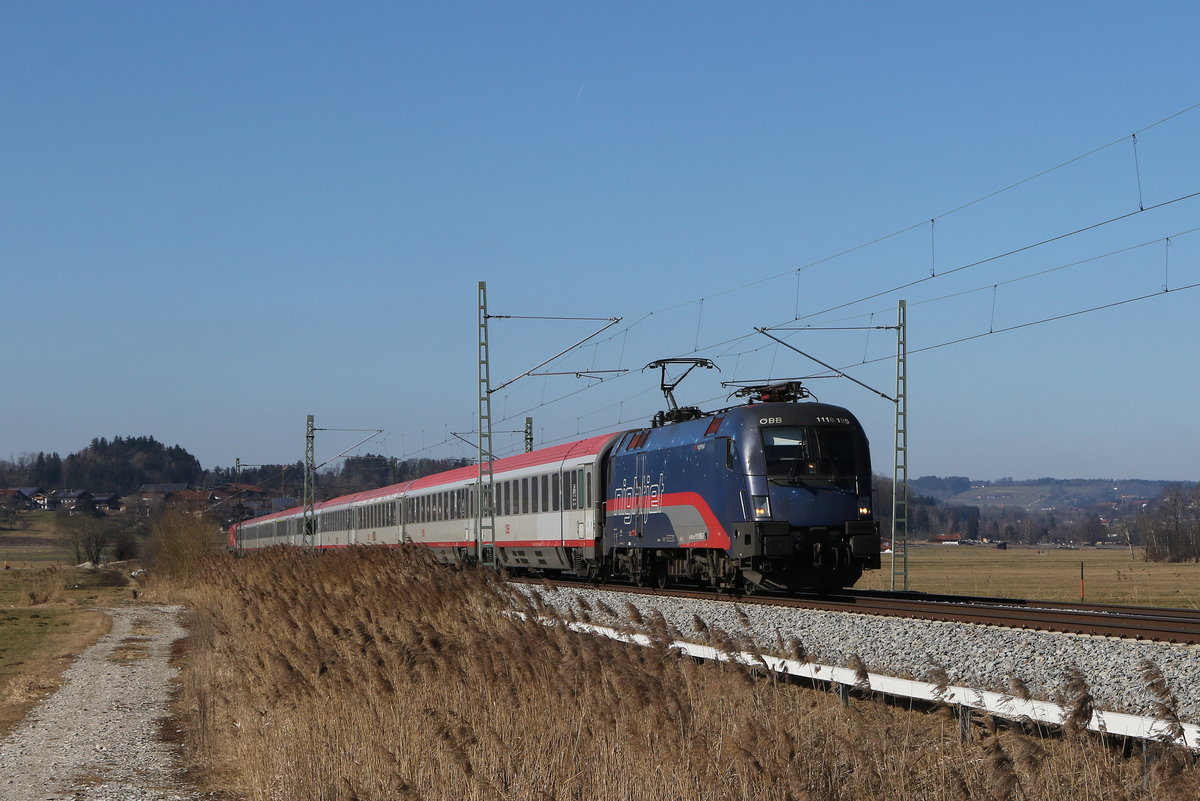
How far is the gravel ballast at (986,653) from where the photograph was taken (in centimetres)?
1245

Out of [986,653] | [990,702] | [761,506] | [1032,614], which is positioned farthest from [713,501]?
[990,702]

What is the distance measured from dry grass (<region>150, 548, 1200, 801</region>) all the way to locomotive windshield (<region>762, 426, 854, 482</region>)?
32.7 ft

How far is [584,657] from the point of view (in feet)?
30.9

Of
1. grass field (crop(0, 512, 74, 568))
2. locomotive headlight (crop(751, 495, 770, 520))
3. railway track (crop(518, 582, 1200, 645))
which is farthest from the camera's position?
grass field (crop(0, 512, 74, 568))

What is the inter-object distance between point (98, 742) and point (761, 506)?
11962mm

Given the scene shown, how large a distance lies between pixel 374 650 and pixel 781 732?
5991mm

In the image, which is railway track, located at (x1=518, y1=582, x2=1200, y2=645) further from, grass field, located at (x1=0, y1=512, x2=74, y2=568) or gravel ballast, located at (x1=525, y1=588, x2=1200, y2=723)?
grass field, located at (x1=0, y1=512, x2=74, y2=568)

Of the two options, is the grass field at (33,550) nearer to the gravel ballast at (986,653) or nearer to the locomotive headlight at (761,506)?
the locomotive headlight at (761,506)

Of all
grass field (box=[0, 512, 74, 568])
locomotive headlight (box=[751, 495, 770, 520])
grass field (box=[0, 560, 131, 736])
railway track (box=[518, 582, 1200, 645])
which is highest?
locomotive headlight (box=[751, 495, 770, 520])

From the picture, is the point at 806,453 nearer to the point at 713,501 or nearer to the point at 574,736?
the point at 713,501

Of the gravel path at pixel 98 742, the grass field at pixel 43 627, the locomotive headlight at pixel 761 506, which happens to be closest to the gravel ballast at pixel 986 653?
the locomotive headlight at pixel 761 506

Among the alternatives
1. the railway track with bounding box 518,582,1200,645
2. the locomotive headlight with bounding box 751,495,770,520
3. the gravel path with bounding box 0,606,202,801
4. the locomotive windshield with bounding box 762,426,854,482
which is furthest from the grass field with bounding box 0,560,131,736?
the locomotive windshield with bounding box 762,426,854,482

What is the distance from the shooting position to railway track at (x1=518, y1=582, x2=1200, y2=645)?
53.8ft

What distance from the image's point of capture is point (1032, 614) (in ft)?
63.5
